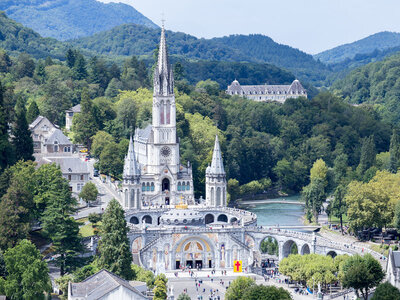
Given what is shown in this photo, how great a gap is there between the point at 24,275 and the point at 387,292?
27.5m

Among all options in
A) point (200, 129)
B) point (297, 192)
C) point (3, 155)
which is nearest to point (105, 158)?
point (200, 129)

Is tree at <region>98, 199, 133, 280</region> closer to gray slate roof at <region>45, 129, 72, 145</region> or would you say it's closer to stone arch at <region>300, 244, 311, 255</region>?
stone arch at <region>300, 244, 311, 255</region>

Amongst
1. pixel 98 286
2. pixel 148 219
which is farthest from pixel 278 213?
pixel 98 286

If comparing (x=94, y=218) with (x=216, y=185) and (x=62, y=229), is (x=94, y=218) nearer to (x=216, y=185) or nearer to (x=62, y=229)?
(x=62, y=229)

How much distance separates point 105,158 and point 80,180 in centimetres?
1431

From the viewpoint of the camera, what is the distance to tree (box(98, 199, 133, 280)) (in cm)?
8181

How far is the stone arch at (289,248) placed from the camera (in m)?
100

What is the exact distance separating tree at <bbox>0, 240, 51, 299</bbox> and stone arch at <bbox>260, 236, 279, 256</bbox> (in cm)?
3607

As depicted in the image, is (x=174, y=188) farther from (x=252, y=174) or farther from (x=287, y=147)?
(x=287, y=147)

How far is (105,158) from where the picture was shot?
4946 inches

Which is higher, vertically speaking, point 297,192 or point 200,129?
point 200,129

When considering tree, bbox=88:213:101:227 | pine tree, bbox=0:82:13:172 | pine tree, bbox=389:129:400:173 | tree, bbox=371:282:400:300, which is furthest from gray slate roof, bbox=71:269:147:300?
pine tree, bbox=389:129:400:173

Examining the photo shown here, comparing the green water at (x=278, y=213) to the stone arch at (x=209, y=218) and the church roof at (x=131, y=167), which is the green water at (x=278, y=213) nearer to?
the stone arch at (x=209, y=218)

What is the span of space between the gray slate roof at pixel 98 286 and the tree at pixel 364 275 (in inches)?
746
